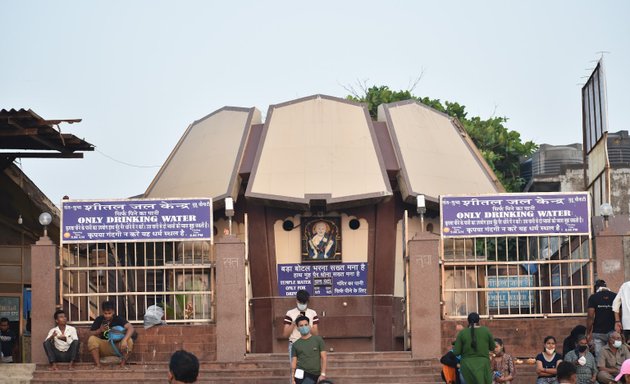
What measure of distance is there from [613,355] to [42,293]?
31.2ft

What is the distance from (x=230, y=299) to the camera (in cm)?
2058

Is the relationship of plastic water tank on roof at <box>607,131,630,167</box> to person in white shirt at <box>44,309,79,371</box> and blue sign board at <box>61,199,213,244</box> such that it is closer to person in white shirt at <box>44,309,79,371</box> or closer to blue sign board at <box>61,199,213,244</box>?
blue sign board at <box>61,199,213,244</box>

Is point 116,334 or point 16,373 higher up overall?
point 116,334

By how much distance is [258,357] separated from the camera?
66.3 ft

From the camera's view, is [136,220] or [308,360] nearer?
[308,360]

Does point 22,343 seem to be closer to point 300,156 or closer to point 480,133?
point 300,156

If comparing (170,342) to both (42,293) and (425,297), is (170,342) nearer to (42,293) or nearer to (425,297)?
(42,293)

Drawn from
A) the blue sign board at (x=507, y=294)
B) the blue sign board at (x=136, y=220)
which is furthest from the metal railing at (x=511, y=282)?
the blue sign board at (x=136, y=220)

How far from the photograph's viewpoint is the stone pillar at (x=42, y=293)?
20594 mm

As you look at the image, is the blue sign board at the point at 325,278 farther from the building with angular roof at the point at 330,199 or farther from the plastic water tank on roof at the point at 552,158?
the plastic water tank on roof at the point at 552,158

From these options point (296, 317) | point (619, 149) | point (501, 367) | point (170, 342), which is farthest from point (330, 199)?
point (619, 149)

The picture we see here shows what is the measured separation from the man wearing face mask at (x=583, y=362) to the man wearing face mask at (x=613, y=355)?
14 centimetres

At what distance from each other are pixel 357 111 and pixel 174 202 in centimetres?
525

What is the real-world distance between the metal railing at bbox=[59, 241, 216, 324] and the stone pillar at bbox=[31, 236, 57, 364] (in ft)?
0.93
